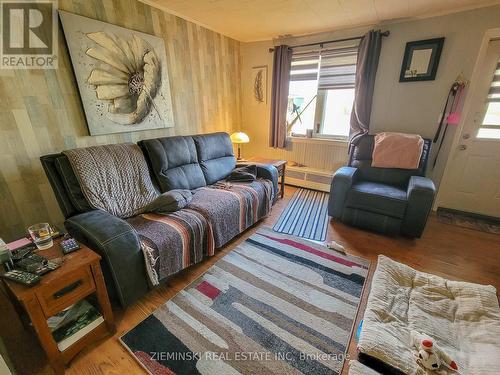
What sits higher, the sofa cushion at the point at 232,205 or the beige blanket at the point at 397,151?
the beige blanket at the point at 397,151

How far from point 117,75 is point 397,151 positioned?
307cm

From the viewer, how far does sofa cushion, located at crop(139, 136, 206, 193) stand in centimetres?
209

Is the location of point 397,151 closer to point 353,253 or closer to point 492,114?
point 492,114

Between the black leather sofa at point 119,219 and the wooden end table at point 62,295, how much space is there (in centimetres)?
10

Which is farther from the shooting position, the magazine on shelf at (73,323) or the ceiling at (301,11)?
the ceiling at (301,11)

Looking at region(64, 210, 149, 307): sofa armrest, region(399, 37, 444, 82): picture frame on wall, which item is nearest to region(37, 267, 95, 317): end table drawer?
region(64, 210, 149, 307): sofa armrest

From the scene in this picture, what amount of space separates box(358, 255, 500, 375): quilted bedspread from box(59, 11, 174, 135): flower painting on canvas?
2.51 metres


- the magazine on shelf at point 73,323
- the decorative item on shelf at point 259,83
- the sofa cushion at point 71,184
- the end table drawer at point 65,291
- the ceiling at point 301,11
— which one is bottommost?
the magazine on shelf at point 73,323

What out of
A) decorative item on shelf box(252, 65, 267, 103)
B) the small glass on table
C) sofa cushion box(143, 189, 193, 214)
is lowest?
sofa cushion box(143, 189, 193, 214)

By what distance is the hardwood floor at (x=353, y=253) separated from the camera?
1159 millimetres

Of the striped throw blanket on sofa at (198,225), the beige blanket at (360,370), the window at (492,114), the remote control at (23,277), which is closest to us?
the beige blanket at (360,370)

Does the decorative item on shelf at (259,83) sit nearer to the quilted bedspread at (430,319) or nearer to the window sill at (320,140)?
the window sill at (320,140)

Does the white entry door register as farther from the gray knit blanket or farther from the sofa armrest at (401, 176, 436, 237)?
the gray knit blanket

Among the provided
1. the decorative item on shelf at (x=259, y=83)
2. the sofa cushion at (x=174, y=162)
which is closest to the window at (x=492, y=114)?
the decorative item on shelf at (x=259, y=83)
